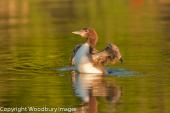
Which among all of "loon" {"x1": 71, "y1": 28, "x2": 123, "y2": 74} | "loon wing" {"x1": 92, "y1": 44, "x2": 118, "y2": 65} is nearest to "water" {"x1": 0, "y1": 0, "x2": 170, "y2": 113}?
"loon" {"x1": 71, "y1": 28, "x2": 123, "y2": 74}

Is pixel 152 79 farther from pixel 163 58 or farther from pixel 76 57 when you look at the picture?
pixel 163 58

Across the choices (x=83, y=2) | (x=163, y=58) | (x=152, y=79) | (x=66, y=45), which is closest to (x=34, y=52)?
(x=66, y=45)

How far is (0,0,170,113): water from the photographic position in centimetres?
1927

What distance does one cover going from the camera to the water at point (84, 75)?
19266 millimetres

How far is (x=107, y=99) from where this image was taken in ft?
63.9

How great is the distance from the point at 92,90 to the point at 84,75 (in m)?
2.74

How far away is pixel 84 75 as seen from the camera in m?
23.5

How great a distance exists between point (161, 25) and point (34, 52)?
14923 millimetres

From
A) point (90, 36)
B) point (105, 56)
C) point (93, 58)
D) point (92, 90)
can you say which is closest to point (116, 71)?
point (105, 56)

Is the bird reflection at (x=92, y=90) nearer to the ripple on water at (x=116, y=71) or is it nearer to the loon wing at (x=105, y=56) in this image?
the loon wing at (x=105, y=56)

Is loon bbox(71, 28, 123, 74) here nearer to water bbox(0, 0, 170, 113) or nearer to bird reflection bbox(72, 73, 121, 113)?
bird reflection bbox(72, 73, 121, 113)

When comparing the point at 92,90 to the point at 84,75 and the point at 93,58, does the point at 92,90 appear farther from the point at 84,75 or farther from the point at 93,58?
the point at 93,58

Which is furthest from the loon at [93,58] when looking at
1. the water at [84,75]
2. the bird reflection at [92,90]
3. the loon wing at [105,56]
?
the water at [84,75]

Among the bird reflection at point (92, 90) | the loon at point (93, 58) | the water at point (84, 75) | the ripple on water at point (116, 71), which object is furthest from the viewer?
the ripple on water at point (116, 71)
